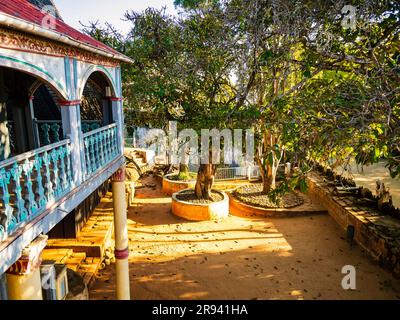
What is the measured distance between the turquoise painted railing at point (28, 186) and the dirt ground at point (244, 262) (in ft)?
15.2

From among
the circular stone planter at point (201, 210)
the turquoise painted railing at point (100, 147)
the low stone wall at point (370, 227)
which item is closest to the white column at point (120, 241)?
the turquoise painted railing at point (100, 147)

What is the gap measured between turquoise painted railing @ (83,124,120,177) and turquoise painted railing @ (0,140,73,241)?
669mm

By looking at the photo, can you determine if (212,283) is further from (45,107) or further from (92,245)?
(45,107)

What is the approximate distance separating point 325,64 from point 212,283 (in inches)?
259

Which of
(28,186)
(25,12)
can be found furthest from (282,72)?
(28,186)

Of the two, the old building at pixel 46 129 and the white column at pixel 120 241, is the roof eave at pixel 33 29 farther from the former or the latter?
the white column at pixel 120 241

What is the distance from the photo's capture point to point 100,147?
6.52 m

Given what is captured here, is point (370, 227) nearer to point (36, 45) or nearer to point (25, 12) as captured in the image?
point (36, 45)

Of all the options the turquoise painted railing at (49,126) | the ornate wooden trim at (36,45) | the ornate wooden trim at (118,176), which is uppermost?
the ornate wooden trim at (36,45)

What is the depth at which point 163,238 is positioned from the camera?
39.0 feet

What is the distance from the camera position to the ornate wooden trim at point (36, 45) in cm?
363

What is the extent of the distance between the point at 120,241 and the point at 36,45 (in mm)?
4806
